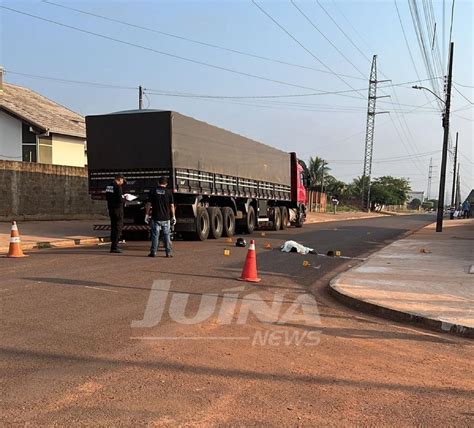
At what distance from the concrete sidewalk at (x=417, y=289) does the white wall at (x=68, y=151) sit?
59.9 feet

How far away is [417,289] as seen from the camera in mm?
8734

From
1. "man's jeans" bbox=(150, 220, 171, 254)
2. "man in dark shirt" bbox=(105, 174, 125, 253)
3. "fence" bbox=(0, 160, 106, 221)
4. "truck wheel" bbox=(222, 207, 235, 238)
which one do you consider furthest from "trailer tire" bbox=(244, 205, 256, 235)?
"man's jeans" bbox=(150, 220, 171, 254)

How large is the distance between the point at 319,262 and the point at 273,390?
28.9 ft

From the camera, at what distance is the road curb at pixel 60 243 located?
13.4 m

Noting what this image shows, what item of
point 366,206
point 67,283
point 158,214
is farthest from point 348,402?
point 366,206

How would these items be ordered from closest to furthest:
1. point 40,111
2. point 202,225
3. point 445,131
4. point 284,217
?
point 202,225
point 445,131
point 284,217
point 40,111

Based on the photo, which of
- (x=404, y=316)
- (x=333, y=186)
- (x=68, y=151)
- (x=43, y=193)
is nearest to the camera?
(x=404, y=316)

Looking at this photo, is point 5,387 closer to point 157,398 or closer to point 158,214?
point 157,398

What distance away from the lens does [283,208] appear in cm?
2661

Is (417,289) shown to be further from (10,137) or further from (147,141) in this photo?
(10,137)

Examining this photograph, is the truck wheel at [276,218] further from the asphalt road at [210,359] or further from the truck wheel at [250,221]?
the asphalt road at [210,359]

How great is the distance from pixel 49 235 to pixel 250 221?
8.50 meters

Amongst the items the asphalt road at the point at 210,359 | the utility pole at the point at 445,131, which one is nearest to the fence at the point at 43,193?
the asphalt road at the point at 210,359

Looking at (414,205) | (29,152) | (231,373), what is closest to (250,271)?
(231,373)
